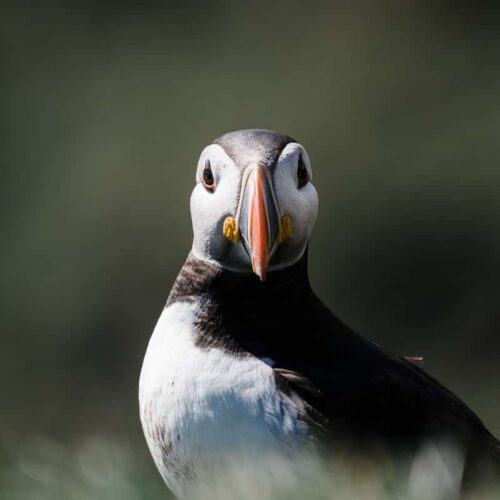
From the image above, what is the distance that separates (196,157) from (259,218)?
1047 cm

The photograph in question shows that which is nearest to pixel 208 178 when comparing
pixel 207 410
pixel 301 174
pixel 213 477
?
pixel 301 174

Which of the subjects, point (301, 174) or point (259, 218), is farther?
point (301, 174)

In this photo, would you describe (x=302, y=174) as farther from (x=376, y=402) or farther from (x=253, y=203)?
(x=376, y=402)

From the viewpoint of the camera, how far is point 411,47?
16828 mm

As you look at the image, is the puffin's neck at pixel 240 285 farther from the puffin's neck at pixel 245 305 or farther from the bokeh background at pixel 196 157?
the bokeh background at pixel 196 157

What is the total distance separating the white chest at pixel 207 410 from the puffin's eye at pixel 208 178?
0.34m

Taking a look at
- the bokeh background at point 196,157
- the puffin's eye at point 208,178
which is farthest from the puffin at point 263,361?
the bokeh background at point 196,157

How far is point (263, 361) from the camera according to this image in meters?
3.80

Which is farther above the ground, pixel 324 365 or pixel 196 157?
pixel 324 365

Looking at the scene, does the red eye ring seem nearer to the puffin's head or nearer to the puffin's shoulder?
the puffin's head

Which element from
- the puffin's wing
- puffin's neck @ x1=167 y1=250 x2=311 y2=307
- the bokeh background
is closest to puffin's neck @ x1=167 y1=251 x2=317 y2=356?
puffin's neck @ x1=167 y1=250 x2=311 y2=307

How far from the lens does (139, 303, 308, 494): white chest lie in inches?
145

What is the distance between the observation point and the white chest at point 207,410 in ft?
12.1

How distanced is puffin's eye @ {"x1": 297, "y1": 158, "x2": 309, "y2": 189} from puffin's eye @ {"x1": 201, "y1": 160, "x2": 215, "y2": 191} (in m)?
0.21
